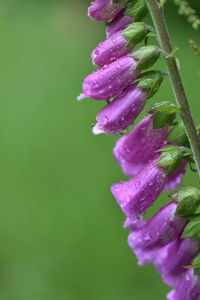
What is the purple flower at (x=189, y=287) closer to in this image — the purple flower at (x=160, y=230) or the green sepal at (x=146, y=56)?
the purple flower at (x=160, y=230)

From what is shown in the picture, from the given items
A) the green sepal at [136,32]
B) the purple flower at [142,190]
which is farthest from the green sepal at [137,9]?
the purple flower at [142,190]

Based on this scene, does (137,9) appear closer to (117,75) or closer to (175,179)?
(117,75)

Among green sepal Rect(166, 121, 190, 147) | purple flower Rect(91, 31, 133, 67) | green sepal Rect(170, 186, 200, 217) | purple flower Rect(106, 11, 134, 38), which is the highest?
purple flower Rect(106, 11, 134, 38)

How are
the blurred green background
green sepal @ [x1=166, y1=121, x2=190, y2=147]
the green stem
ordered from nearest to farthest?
the green stem, green sepal @ [x1=166, y1=121, x2=190, y2=147], the blurred green background

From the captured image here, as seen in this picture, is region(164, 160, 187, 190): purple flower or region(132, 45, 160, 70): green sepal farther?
region(164, 160, 187, 190): purple flower

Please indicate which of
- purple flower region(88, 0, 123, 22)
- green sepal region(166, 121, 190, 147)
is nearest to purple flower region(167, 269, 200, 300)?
green sepal region(166, 121, 190, 147)

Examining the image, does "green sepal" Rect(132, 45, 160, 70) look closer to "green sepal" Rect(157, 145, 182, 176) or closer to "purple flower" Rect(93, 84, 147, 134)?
"purple flower" Rect(93, 84, 147, 134)
